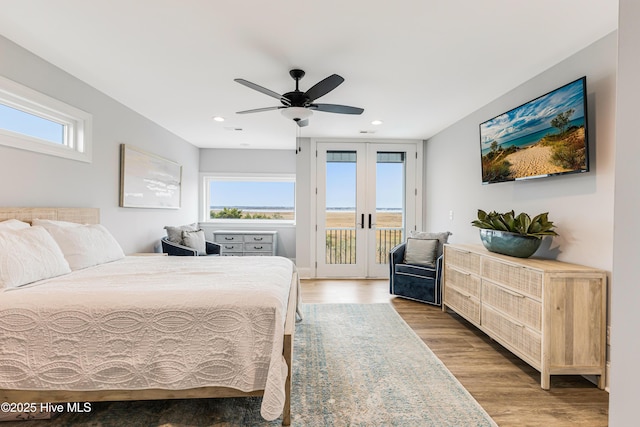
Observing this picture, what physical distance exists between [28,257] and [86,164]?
58.9 inches

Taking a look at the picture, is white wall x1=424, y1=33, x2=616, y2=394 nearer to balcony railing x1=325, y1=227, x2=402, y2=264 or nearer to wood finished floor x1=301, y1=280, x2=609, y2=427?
wood finished floor x1=301, y1=280, x2=609, y2=427

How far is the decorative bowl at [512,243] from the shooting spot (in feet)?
8.09

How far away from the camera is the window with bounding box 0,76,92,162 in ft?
7.77

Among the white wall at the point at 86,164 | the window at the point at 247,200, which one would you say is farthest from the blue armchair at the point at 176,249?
the window at the point at 247,200

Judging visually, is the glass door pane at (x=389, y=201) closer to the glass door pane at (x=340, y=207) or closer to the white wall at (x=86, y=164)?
the glass door pane at (x=340, y=207)

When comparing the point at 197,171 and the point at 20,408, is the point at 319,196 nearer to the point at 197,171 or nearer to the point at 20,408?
the point at 197,171

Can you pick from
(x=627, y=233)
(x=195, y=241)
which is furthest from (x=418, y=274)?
(x=627, y=233)

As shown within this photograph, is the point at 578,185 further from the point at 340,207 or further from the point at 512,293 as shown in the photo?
the point at 340,207

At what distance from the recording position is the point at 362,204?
5.38 m

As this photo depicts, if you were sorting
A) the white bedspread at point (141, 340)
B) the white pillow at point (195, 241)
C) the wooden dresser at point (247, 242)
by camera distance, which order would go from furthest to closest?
the wooden dresser at point (247, 242) → the white pillow at point (195, 241) → the white bedspread at point (141, 340)

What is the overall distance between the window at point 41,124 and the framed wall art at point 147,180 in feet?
2.01

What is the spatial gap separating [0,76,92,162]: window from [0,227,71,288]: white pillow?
819 millimetres

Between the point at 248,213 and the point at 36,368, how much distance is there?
500cm

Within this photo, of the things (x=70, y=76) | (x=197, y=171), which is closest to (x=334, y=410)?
(x=70, y=76)
